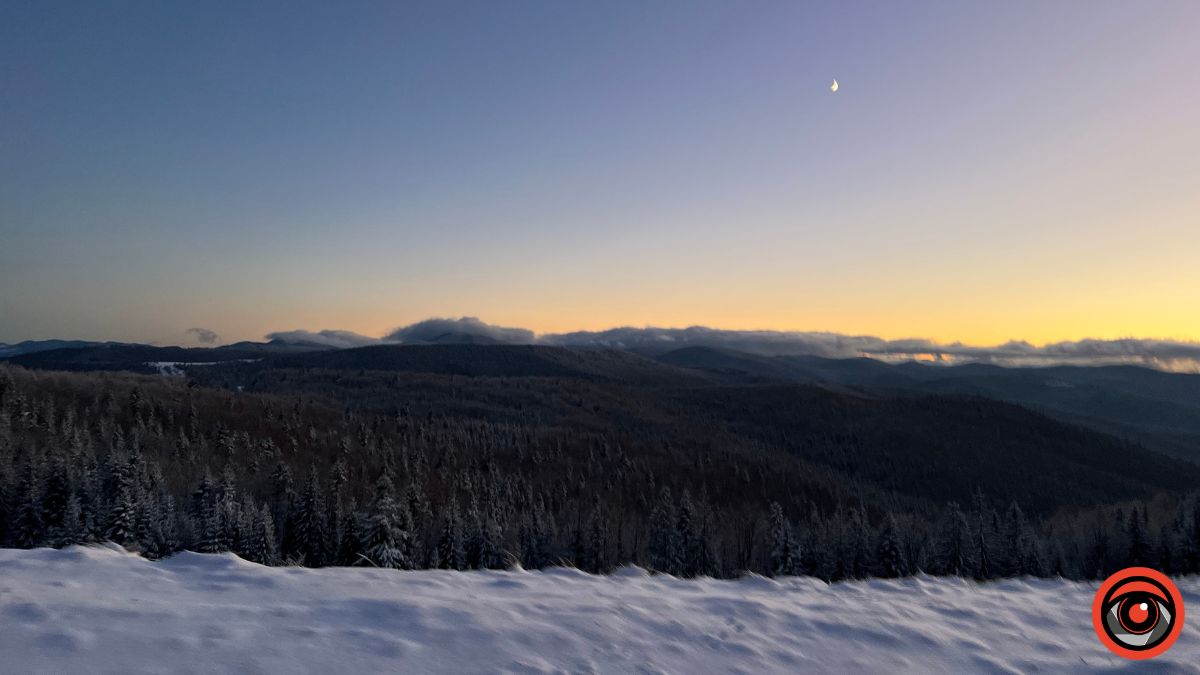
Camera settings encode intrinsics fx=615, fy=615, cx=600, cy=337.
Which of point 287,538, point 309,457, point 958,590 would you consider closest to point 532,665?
point 958,590

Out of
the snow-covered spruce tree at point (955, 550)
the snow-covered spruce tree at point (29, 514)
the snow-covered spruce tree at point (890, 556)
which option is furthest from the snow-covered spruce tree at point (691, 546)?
the snow-covered spruce tree at point (29, 514)

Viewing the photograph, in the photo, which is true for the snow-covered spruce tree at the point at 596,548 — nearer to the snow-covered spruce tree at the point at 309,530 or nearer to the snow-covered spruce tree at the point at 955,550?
the snow-covered spruce tree at the point at 309,530

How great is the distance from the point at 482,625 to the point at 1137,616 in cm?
1088

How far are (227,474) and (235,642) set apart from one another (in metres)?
70.9

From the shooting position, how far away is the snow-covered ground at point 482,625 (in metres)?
7.25

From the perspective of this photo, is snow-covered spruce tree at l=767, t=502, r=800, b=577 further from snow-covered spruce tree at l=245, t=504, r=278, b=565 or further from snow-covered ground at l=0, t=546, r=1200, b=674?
snow-covered ground at l=0, t=546, r=1200, b=674

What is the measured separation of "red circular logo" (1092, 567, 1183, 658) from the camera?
980 cm

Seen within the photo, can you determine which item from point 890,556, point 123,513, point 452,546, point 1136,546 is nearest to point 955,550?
point 890,556

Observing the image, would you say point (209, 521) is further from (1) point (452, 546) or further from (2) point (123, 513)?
(1) point (452, 546)

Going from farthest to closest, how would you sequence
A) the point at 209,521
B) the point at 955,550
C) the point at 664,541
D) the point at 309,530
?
the point at 664,541
the point at 309,530
the point at 955,550
the point at 209,521

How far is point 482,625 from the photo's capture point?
28.3ft

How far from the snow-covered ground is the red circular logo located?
0.29 m

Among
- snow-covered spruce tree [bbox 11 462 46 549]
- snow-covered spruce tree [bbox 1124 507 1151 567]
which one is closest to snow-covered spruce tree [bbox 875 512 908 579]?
snow-covered spruce tree [bbox 1124 507 1151 567]

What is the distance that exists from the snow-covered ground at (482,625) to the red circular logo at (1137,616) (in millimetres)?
291
